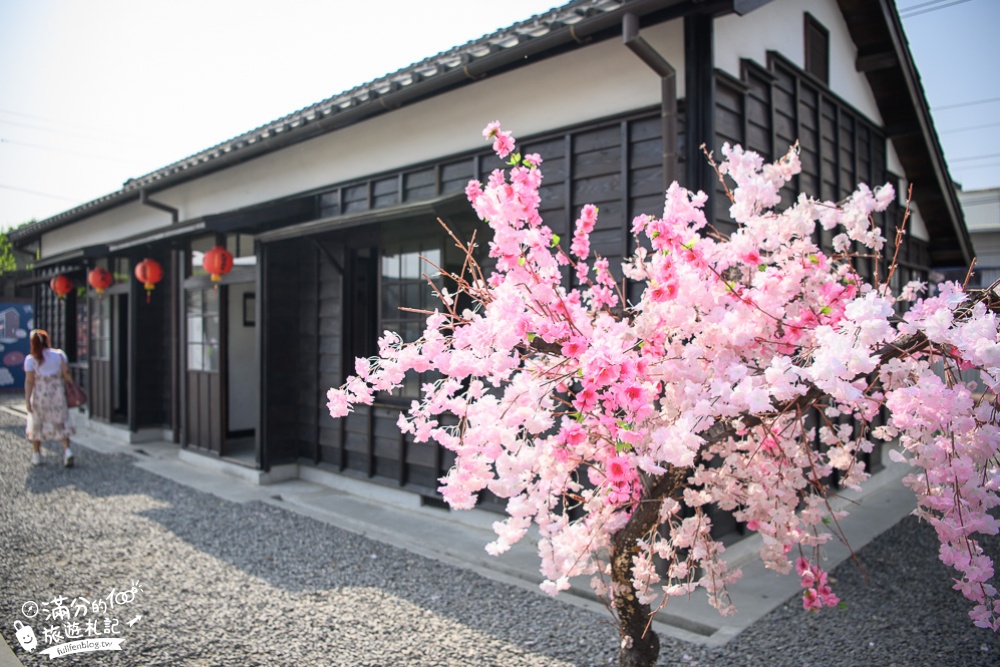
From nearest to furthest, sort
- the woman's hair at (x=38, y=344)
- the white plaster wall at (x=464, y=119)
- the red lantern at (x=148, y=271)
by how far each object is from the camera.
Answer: the white plaster wall at (x=464, y=119)
the woman's hair at (x=38, y=344)
the red lantern at (x=148, y=271)

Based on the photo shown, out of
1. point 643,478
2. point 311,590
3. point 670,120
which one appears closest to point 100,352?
point 311,590

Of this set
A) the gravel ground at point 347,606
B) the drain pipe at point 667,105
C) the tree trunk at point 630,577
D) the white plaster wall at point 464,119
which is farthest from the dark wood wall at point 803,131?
the gravel ground at point 347,606

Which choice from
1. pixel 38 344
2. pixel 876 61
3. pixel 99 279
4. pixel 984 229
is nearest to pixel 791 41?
pixel 876 61

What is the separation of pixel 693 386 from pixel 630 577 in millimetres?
922

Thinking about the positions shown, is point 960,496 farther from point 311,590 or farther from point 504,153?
point 311,590

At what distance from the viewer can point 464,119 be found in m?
5.58

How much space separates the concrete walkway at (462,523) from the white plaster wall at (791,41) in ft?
10.4

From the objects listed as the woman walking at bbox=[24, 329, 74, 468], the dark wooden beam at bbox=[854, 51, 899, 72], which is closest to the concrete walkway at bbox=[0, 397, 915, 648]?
the woman walking at bbox=[24, 329, 74, 468]

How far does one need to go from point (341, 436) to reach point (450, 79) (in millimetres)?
3703

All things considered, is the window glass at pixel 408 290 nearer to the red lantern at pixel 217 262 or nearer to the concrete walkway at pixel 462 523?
the concrete walkway at pixel 462 523

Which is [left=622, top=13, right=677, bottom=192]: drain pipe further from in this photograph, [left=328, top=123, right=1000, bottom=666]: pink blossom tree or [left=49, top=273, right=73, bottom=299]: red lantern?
[left=49, top=273, right=73, bottom=299]: red lantern

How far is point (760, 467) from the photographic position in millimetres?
2447

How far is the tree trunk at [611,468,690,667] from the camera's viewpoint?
2.29 m

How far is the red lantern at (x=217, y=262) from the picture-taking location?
694cm
